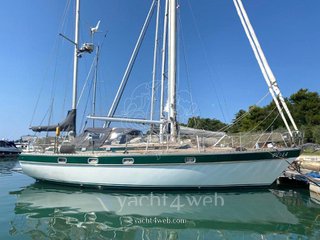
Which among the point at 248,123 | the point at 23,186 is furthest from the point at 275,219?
the point at 248,123

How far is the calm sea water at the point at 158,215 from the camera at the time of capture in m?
8.21

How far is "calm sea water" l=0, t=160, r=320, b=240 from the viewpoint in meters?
8.21

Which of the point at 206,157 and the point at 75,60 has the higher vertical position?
the point at 75,60

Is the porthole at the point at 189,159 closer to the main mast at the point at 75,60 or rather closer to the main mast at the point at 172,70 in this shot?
the main mast at the point at 172,70

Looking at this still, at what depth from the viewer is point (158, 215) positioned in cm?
992

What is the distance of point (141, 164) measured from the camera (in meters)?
12.9

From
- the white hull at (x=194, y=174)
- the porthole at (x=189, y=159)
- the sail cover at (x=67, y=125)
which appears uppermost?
the sail cover at (x=67, y=125)

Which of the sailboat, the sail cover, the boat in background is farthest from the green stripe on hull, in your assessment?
the boat in background

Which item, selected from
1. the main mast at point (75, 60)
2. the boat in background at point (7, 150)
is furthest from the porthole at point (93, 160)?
the boat in background at point (7, 150)

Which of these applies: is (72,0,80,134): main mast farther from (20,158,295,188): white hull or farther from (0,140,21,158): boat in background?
(0,140,21,158): boat in background

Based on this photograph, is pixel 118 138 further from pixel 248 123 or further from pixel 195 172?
pixel 248 123

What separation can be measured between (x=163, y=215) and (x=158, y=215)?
171mm

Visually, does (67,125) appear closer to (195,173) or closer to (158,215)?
(195,173)

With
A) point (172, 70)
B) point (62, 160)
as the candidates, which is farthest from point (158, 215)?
point (172, 70)
